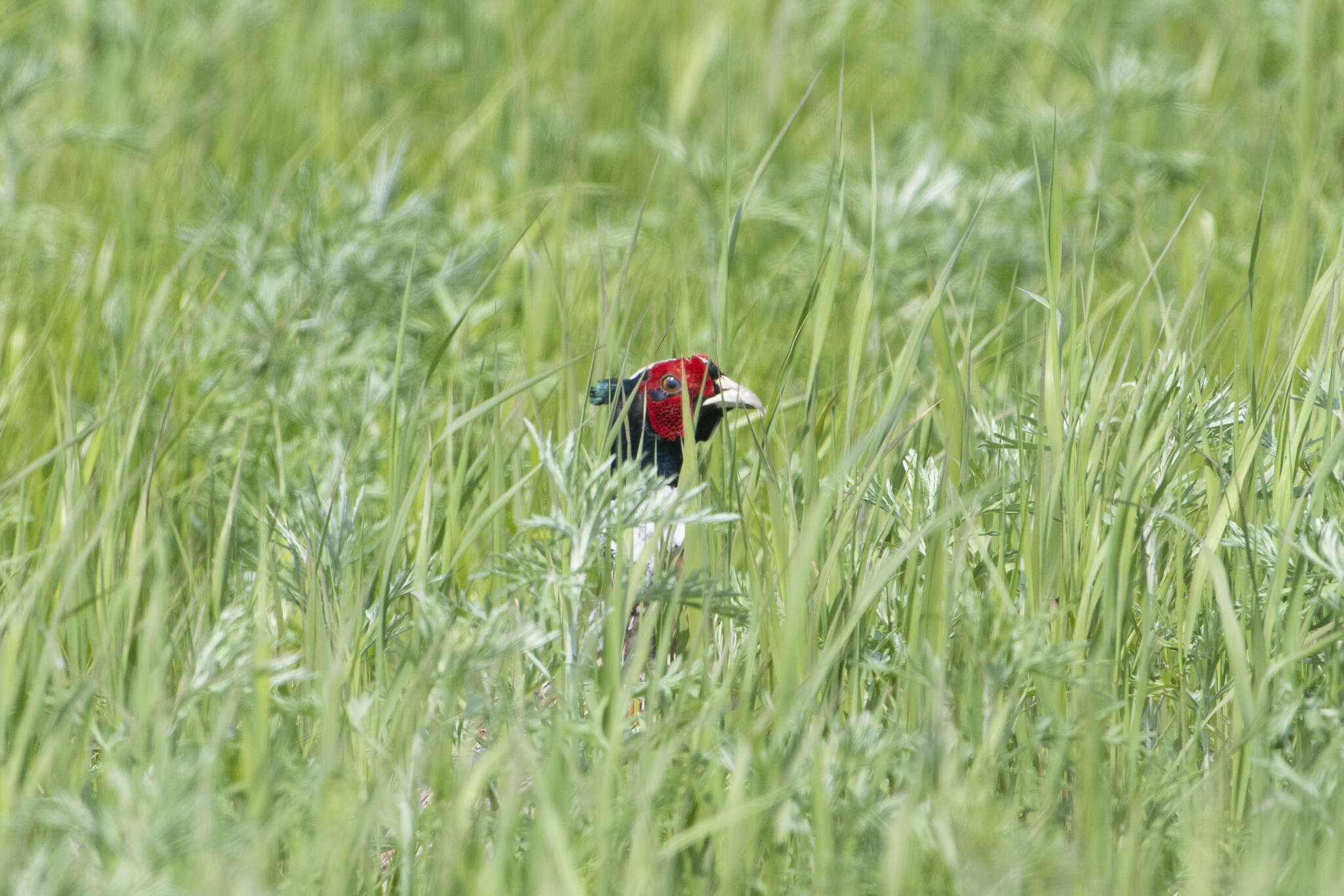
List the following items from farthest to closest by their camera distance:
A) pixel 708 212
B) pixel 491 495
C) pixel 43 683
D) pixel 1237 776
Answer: pixel 708 212 → pixel 491 495 → pixel 1237 776 → pixel 43 683

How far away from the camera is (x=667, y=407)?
3.44 m

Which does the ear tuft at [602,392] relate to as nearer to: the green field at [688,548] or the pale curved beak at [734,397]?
the green field at [688,548]

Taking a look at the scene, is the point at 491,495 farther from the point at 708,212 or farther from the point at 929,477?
the point at 708,212

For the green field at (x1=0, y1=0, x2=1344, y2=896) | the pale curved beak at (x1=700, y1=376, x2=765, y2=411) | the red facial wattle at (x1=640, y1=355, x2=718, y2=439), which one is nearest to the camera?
the green field at (x1=0, y1=0, x2=1344, y2=896)

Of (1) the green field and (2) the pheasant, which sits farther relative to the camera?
(2) the pheasant

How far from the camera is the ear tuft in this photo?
9.94 ft

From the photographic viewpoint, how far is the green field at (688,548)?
1932 millimetres

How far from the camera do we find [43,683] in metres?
2.03

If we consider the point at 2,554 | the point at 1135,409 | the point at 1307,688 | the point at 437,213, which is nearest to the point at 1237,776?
the point at 1307,688

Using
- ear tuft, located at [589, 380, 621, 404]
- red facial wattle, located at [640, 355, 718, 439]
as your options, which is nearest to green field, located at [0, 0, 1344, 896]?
ear tuft, located at [589, 380, 621, 404]

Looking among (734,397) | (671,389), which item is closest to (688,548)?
(734,397)

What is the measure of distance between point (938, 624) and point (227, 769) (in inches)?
Answer: 48.2

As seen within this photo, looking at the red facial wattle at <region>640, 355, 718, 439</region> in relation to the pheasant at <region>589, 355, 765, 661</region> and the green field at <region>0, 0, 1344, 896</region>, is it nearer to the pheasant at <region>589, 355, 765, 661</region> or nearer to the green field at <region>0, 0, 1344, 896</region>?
the pheasant at <region>589, 355, 765, 661</region>

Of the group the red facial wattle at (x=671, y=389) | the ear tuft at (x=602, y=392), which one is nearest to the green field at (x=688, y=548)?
the ear tuft at (x=602, y=392)
